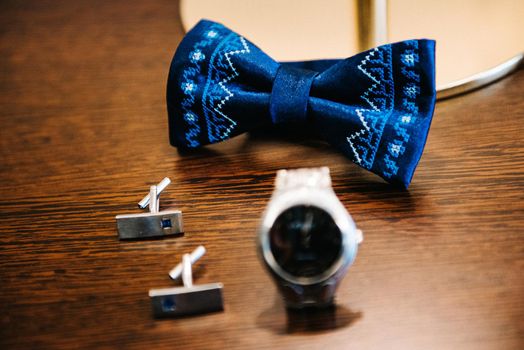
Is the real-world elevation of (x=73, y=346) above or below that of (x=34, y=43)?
below

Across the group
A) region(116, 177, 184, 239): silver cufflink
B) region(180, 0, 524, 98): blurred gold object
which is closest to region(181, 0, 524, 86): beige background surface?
region(180, 0, 524, 98): blurred gold object

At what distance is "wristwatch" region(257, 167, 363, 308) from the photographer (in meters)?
0.49

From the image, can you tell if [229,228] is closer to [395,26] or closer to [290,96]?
[290,96]

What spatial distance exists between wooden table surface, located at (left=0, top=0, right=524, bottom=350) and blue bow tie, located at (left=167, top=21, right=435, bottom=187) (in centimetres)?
3

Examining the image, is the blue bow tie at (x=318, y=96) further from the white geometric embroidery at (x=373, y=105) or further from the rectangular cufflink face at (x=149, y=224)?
the rectangular cufflink face at (x=149, y=224)

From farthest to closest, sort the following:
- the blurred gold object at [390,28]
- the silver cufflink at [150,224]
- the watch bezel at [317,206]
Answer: the blurred gold object at [390,28], the silver cufflink at [150,224], the watch bezel at [317,206]

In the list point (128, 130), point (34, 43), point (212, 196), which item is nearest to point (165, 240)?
point (212, 196)

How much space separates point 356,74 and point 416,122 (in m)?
0.06

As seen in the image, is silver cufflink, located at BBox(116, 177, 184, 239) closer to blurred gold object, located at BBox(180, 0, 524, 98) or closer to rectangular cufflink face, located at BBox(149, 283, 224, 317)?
rectangular cufflink face, located at BBox(149, 283, 224, 317)

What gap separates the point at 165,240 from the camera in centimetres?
59

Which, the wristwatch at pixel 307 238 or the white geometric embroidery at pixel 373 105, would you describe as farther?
the white geometric embroidery at pixel 373 105

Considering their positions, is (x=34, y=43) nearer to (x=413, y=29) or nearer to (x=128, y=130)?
(x=128, y=130)

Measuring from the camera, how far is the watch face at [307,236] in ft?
1.60

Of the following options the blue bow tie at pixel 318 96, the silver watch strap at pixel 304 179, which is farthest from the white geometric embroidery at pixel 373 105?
the silver watch strap at pixel 304 179
